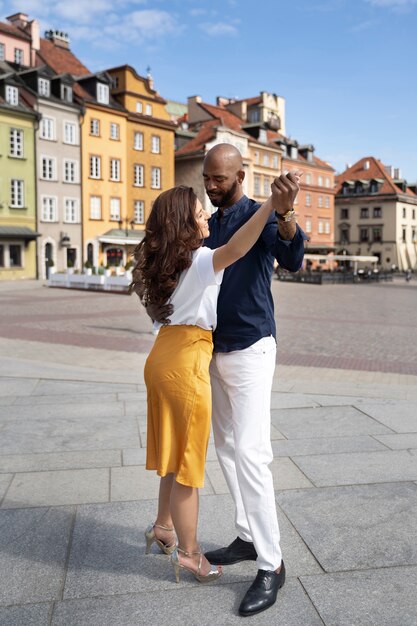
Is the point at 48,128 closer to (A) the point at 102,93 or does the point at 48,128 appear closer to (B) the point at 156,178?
(A) the point at 102,93

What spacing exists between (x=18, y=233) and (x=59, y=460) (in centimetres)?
3598

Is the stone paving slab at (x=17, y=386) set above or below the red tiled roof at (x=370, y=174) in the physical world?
below

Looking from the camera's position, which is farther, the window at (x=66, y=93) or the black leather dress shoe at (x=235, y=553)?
the window at (x=66, y=93)

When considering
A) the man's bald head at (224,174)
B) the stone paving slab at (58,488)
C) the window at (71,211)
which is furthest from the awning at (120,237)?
the man's bald head at (224,174)

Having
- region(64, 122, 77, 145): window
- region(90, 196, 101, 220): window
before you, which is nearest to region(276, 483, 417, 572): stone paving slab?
region(64, 122, 77, 145): window

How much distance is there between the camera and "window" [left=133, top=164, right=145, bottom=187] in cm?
4822

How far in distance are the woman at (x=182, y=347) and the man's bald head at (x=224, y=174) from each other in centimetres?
15

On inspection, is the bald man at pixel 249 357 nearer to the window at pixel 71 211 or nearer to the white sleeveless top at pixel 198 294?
the white sleeveless top at pixel 198 294

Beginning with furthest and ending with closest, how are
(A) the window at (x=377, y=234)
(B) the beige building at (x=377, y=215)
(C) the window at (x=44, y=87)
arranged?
(A) the window at (x=377, y=234) < (B) the beige building at (x=377, y=215) < (C) the window at (x=44, y=87)

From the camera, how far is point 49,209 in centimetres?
4188

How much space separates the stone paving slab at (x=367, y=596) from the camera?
2.59m

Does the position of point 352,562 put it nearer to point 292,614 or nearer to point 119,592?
point 292,614

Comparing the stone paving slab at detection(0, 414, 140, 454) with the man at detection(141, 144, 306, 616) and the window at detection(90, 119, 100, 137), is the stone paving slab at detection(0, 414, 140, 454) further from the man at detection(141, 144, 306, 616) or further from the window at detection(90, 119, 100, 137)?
the window at detection(90, 119, 100, 137)

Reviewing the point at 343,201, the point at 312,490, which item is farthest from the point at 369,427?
the point at 343,201
